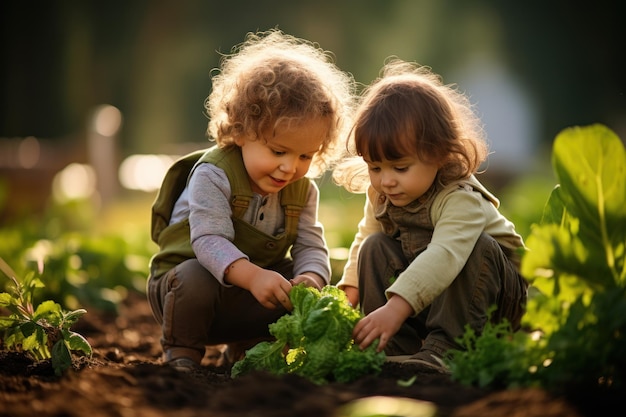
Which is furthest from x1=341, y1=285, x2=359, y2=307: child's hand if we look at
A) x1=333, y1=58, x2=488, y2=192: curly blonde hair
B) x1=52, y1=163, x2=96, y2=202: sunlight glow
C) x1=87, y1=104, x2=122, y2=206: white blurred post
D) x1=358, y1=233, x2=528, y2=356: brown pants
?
x1=87, y1=104, x2=122, y2=206: white blurred post

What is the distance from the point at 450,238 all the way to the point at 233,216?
2.89ft

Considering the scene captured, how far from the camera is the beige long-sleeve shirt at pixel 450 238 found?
9.21ft

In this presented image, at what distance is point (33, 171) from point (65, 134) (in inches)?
323

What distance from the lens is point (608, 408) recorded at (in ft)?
6.55

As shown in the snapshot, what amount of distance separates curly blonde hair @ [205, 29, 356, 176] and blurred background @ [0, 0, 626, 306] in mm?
6880

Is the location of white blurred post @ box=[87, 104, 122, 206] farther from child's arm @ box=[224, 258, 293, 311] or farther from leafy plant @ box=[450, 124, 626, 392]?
leafy plant @ box=[450, 124, 626, 392]

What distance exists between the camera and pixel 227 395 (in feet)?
7.35

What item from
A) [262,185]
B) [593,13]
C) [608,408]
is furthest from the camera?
[593,13]

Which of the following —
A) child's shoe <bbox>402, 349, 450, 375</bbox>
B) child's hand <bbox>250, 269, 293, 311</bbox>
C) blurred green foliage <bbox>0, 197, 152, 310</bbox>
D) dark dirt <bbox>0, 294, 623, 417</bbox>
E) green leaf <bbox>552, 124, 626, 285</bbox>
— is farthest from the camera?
blurred green foliage <bbox>0, 197, 152, 310</bbox>

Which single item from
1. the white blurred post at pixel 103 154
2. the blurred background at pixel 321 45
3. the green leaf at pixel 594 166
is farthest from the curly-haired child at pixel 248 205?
the blurred background at pixel 321 45

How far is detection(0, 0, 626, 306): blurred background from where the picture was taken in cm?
1548

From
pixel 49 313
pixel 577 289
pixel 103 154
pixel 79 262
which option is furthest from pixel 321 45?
pixel 577 289

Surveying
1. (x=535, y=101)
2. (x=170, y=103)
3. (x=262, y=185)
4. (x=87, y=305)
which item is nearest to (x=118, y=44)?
(x=170, y=103)

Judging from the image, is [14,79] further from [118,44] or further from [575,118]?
[575,118]
